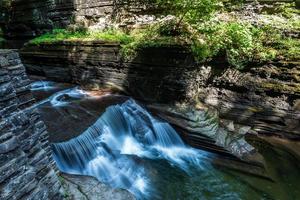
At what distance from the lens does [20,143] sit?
10.5 feet

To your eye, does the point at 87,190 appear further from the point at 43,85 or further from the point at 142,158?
the point at 43,85

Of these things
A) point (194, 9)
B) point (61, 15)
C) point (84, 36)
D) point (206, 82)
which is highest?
point (194, 9)

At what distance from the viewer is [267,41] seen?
22.9 feet

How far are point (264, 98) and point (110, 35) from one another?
4.86 meters

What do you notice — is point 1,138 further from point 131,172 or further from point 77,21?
point 77,21

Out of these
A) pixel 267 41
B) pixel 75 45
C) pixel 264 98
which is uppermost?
pixel 267 41

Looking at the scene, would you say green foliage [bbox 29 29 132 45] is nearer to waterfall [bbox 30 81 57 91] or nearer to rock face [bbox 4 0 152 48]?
rock face [bbox 4 0 152 48]

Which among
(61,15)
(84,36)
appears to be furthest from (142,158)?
(61,15)

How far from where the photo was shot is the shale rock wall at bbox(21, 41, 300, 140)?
6.45 m

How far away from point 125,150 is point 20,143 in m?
3.07

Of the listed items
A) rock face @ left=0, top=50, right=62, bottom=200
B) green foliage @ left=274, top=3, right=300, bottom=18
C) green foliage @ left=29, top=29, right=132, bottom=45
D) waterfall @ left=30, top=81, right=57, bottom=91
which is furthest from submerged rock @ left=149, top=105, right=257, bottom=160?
waterfall @ left=30, top=81, right=57, bottom=91

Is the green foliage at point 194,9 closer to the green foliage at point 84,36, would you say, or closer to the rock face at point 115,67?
the rock face at point 115,67

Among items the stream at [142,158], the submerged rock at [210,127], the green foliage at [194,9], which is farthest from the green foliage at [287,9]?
the stream at [142,158]

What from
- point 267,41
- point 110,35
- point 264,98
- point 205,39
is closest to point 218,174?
point 264,98
